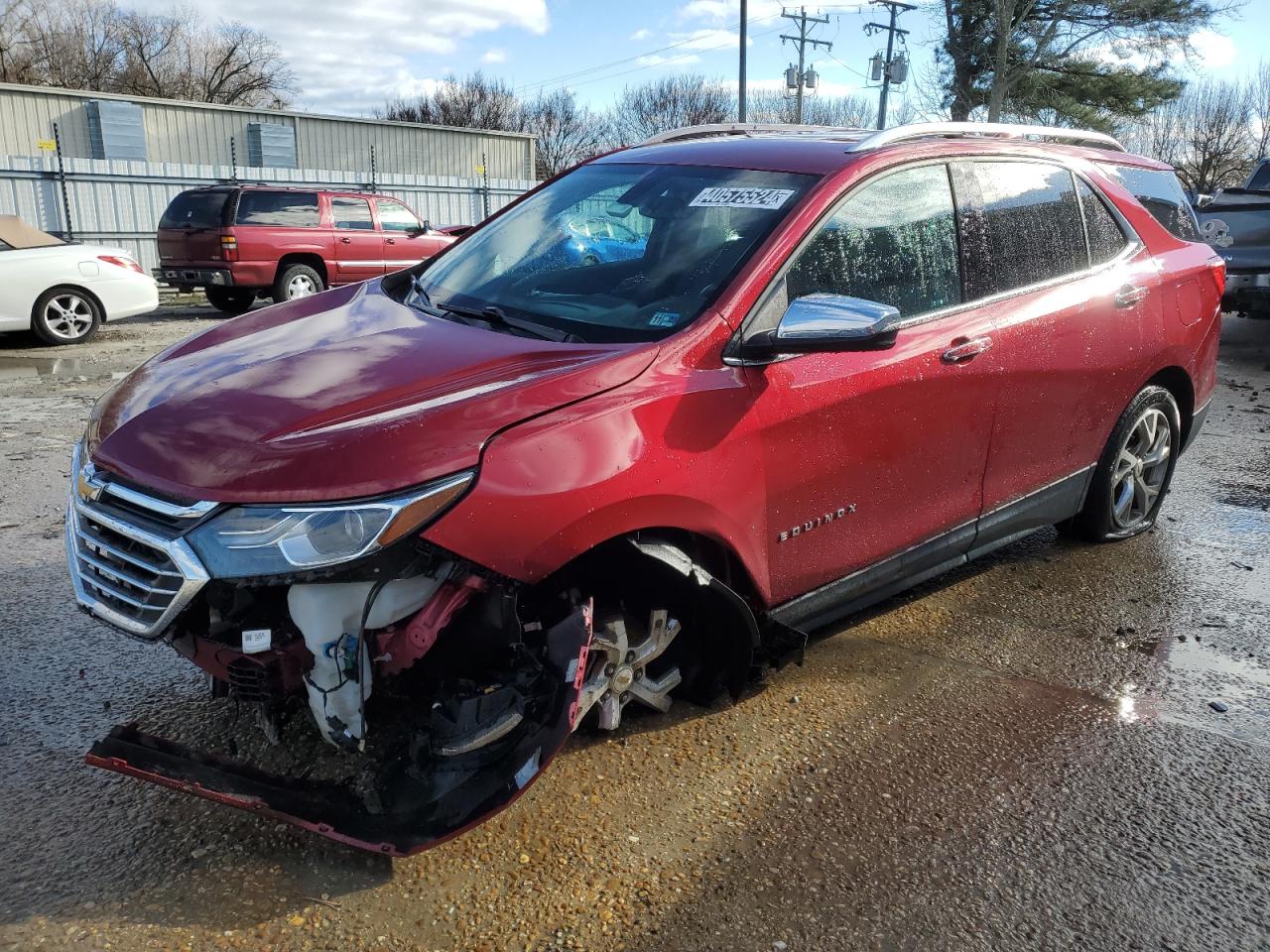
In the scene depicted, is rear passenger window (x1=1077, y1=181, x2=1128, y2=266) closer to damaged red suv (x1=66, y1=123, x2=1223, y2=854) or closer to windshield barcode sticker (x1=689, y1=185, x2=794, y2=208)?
damaged red suv (x1=66, y1=123, x2=1223, y2=854)

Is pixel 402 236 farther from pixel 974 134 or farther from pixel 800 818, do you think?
pixel 800 818

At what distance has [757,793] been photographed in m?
2.86

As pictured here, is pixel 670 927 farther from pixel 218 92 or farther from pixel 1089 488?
pixel 218 92

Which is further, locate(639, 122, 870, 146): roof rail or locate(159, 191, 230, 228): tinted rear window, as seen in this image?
locate(159, 191, 230, 228): tinted rear window

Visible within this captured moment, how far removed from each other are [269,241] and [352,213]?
5.91 ft

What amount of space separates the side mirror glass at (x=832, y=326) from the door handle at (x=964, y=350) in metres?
0.65

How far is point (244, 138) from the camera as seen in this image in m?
25.7

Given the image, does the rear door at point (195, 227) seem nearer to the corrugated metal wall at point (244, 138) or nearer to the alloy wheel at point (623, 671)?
the corrugated metal wall at point (244, 138)

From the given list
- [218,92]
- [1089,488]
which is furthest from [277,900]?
[218,92]

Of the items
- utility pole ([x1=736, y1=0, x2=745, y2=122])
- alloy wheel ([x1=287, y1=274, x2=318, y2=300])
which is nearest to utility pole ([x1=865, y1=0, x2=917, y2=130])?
utility pole ([x1=736, y1=0, x2=745, y2=122])

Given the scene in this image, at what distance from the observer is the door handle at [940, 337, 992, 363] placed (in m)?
3.39

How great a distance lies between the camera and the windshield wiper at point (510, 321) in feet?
9.60

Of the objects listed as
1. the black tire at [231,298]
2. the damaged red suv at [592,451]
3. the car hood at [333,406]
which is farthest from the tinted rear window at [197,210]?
the car hood at [333,406]

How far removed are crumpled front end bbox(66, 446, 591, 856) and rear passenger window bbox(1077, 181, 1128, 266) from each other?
291cm
